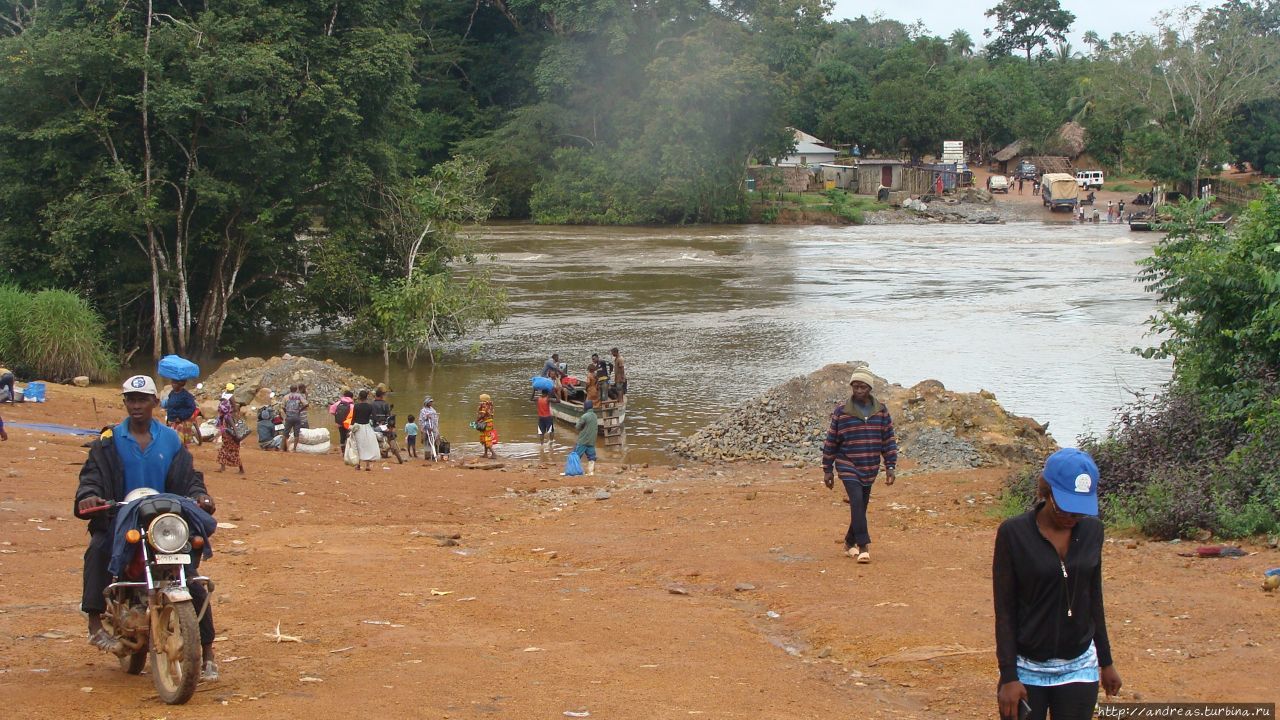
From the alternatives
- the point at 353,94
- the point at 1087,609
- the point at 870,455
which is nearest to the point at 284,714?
the point at 1087,609

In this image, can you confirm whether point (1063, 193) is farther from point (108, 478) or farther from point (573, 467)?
point (108, 478)

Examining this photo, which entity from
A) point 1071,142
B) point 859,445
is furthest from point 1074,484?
point 1071,142

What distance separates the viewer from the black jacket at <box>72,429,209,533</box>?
613 centimetres

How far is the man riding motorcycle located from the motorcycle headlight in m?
0.20

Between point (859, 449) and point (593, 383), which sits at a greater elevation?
point (859, 449)

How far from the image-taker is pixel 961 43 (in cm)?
13150

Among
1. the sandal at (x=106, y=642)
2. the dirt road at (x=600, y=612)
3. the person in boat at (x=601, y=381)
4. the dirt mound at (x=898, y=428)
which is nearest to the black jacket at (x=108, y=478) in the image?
the sandal at (x=106, y=642)

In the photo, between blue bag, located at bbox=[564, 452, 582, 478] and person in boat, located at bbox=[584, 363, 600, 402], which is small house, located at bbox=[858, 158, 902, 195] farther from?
blue bag, located at bbox=[564, 452, 582, 478]

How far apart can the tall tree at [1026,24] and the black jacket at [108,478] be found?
11603 centimetres

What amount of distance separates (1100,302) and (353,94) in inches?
983

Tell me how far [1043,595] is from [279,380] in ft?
74.8

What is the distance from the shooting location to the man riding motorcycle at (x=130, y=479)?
611 centimetres

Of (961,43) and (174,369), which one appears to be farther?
(961,43)

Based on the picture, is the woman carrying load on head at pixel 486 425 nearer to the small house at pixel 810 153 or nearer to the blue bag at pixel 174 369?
the blue bag at pixel 174 369
